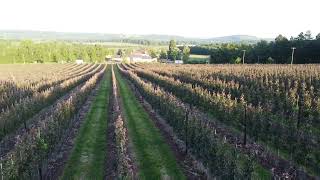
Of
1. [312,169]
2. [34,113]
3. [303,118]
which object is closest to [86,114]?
[34,113]

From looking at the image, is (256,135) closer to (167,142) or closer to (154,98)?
(167,142)

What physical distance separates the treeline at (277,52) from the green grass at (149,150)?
257 ft

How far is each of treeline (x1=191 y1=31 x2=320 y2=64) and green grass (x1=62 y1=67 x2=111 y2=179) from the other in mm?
80685

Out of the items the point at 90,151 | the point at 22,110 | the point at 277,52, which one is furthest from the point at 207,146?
the point at 277,52

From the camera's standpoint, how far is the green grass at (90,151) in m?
20.4

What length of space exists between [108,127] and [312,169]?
16.4 metres

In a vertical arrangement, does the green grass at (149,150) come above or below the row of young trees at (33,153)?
below

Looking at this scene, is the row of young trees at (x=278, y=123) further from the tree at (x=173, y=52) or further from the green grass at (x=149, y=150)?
the tree at (x=173, y=52)

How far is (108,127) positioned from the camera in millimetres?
31562

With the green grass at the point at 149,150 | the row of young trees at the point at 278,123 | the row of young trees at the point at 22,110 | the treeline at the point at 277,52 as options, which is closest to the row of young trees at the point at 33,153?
the row of young trees at the point at 22,110

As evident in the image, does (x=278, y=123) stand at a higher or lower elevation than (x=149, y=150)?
higher

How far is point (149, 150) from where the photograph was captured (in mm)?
24781

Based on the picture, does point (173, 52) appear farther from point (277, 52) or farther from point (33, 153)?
point (33, 153)

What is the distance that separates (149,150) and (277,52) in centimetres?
9783
